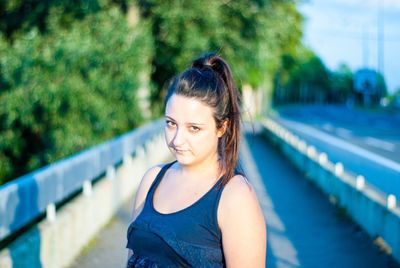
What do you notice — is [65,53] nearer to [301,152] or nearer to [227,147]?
[301,152]

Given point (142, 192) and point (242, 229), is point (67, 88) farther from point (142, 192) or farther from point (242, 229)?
point (242, 229)

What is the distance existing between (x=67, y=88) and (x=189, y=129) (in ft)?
48.6

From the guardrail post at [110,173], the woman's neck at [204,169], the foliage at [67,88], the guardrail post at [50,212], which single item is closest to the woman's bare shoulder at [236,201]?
the woman's neck at [204,169]

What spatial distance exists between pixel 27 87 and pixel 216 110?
14385mm

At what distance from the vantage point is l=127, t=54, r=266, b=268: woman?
7.30 ft

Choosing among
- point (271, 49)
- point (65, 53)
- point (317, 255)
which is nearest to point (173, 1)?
point (271, 49)

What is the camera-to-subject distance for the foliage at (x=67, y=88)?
1627cm

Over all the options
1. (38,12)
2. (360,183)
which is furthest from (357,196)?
(38,12)

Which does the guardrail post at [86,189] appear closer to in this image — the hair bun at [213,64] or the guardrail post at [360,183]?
the guardrail post at [360,183]

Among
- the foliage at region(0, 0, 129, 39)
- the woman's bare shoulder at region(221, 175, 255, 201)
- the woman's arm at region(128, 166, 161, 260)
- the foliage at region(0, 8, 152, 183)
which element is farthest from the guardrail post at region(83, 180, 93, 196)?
the foliage at region(0, 0, 129, 39)

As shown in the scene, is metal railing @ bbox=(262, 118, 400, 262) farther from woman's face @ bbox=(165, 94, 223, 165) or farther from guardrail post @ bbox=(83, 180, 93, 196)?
woman's face @ bbox=(165, 94, 223, 165)

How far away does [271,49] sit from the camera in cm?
2794

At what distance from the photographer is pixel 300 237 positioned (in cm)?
862

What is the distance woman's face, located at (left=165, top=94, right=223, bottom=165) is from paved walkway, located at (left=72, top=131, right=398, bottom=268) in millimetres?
2584
